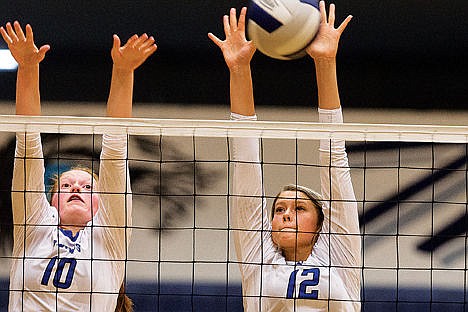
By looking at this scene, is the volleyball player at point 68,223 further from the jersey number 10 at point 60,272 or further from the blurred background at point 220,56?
the blurred background at point 220,56

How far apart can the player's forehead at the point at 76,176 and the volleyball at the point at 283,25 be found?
0.76 m

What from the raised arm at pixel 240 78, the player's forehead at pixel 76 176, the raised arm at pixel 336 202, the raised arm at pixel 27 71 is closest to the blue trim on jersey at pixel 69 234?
the player's forehead at pixel 76 176

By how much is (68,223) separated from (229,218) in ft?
5.19

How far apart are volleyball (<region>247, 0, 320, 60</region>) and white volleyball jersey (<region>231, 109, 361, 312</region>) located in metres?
0.48

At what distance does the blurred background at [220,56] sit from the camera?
15.5ft

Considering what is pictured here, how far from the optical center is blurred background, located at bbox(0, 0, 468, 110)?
4727mm

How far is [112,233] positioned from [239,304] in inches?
65.0

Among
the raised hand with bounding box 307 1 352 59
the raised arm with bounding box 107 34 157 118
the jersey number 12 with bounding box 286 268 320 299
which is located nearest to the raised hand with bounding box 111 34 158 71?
the raised arm with bounding box 107 34 157 118

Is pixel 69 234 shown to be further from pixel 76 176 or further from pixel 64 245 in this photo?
pixel 76 176

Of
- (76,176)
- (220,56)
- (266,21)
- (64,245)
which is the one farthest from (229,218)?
(64,245)

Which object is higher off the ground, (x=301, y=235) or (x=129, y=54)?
(x=129, y=54)

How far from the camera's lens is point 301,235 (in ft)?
10.2

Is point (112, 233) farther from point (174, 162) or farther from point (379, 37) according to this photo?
point (379, 37)

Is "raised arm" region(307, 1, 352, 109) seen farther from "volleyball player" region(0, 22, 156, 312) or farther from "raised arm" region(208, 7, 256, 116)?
"volleyball player" region(0, 22, 156, 312)
